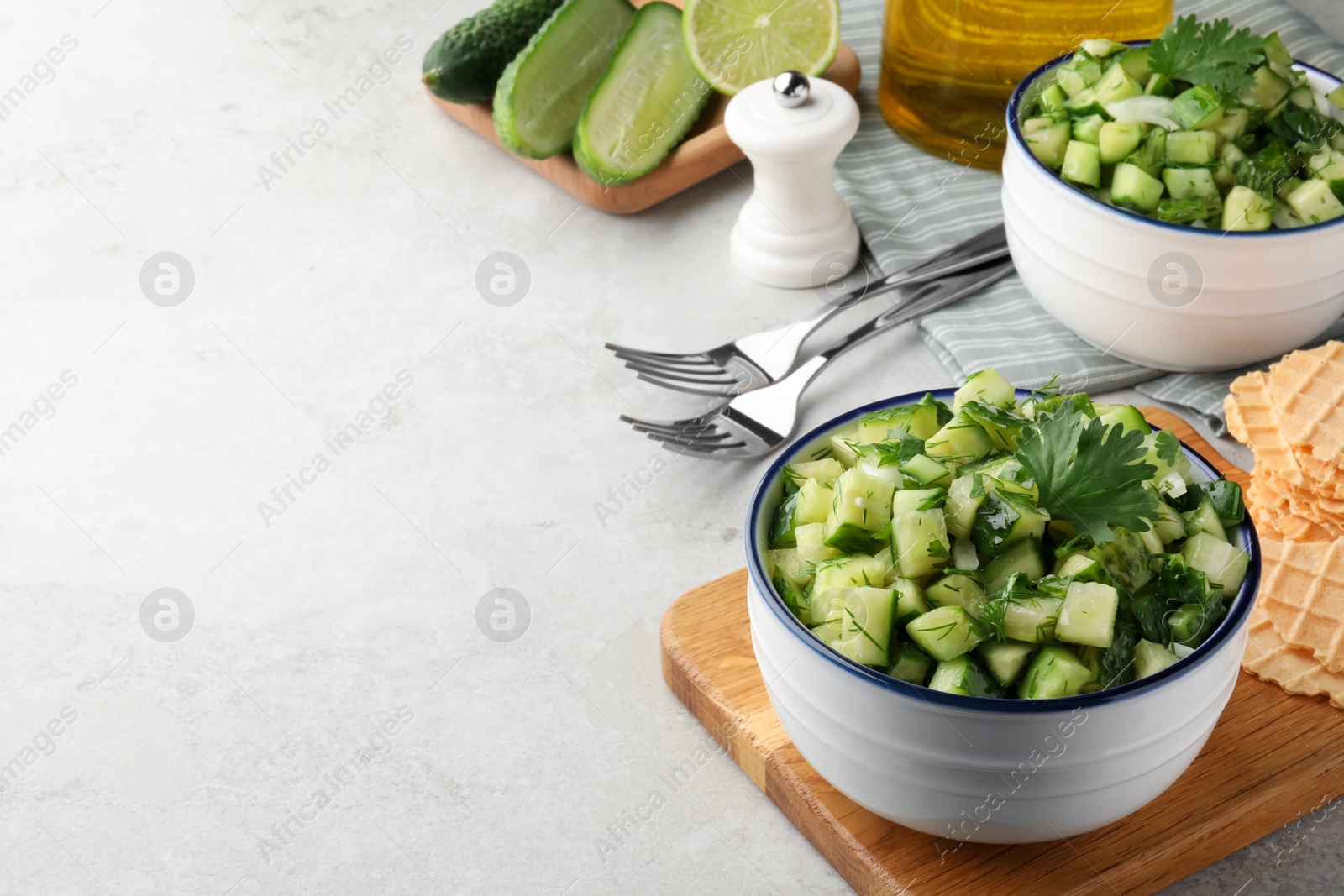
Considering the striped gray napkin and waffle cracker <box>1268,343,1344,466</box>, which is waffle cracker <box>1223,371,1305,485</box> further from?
the striped gray napkin

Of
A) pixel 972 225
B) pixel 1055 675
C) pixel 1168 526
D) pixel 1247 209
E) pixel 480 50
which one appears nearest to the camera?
pixel 1055 675

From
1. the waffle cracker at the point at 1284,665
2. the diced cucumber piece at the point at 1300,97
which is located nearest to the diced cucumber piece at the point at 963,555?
the waffle cracker at the point at 1284,665

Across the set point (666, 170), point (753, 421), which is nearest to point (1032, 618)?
point (753, 421)

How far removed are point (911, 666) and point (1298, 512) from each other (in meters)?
0.59

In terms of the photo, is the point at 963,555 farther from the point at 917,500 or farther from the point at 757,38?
the point at 757,38

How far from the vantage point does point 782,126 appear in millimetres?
1642

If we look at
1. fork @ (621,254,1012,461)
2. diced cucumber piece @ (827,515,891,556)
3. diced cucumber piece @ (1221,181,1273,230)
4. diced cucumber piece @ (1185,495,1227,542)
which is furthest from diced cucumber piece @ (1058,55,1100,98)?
diced cucumber piece @ (827,515,891,556)

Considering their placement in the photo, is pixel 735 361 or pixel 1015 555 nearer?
pixel 1015 555

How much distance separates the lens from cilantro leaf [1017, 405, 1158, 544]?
0.91 metres

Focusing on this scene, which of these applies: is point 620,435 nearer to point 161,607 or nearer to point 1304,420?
point 161,607

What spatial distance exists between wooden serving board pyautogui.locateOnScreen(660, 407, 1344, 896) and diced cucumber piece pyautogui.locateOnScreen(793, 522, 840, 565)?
8.7 inches

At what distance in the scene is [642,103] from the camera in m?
1.86

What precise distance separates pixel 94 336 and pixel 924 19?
1.25m

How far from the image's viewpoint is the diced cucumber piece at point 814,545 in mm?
964
